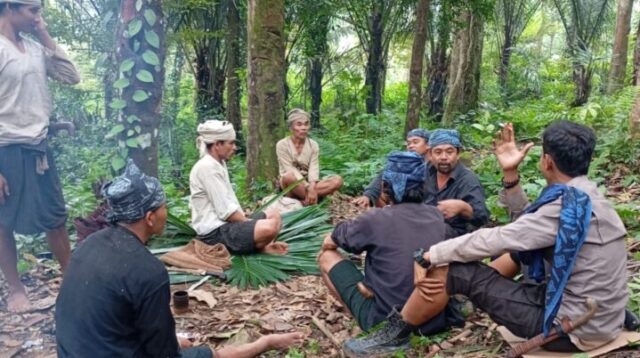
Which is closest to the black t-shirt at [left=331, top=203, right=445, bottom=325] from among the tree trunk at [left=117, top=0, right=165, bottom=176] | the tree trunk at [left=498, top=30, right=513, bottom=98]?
the tree trunk at [left=117, top=0, right=165, bottom=176]

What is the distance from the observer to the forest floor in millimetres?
3457

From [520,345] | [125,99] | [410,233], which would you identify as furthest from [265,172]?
[520,345]

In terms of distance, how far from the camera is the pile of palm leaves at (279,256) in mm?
4629

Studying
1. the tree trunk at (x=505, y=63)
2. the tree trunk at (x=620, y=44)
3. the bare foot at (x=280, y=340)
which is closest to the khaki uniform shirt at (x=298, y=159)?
the bare foot at (x=280, y=340)

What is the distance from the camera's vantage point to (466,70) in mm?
12641

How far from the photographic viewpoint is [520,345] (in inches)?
119

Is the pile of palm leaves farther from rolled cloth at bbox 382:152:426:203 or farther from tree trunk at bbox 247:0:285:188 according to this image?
rolled cloth at bbox 382:152:426:203

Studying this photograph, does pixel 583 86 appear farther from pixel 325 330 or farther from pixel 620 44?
pixel 325 330

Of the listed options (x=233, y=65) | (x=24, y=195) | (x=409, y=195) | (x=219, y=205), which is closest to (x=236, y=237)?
(x=219, y=205)

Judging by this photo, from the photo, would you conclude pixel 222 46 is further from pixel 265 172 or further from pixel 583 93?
pixel 583 93

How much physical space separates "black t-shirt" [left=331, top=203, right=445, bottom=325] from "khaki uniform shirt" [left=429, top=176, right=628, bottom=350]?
0.54 m

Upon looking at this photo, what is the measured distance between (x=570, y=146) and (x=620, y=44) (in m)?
11.9

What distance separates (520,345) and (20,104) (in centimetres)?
357

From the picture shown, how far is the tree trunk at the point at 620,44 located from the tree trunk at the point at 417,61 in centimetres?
587
